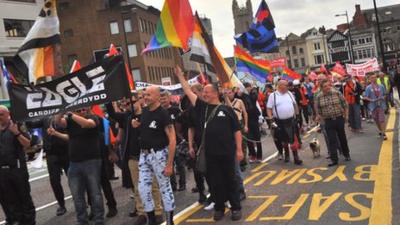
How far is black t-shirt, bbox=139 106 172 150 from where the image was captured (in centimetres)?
669

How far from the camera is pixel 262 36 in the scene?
15.9m

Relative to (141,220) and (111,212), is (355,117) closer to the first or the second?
(111,212)

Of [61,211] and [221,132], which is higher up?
[221,132]

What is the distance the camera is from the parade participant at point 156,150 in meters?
6.68

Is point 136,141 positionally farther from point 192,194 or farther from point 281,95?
point 281,95

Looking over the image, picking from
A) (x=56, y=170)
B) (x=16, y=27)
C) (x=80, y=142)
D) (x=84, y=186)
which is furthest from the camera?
(x=16, y=27)

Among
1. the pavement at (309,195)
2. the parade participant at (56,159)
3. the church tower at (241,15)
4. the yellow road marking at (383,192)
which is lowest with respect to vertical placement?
the yellow road marking at (383,192)

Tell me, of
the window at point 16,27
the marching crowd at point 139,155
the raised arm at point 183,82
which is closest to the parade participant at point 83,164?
the marching crowd at point 139,155

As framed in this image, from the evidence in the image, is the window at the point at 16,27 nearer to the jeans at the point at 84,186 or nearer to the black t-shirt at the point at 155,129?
the jeans at the point at 84,186

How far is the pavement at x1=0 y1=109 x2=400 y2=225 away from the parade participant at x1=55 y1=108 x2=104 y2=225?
682 mm

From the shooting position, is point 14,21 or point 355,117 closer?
point 355,117

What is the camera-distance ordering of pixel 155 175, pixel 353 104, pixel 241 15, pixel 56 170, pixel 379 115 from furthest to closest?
1. pixel 241 15
2. pixel 353 104
3. pixel 379 115
4. pixel 56 170
5. pixel 155 175

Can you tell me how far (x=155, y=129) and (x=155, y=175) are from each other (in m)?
0.59

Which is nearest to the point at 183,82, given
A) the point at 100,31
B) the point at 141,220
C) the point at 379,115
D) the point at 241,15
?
the point at 141,220
